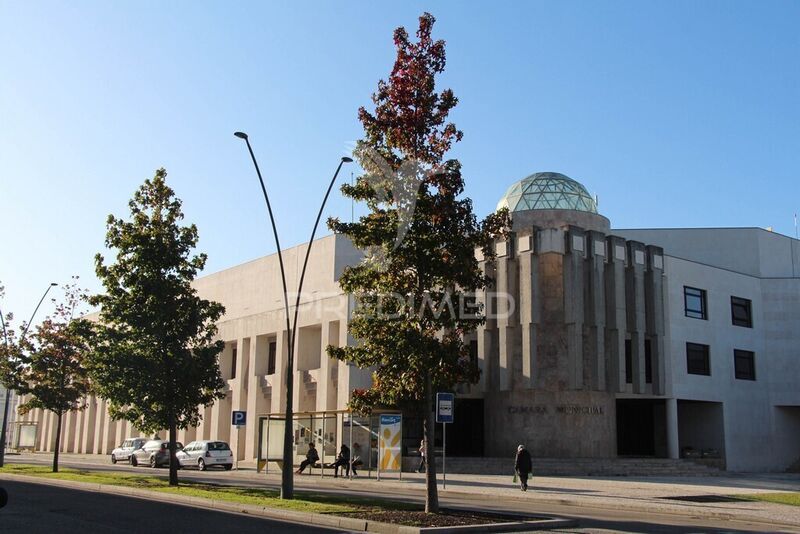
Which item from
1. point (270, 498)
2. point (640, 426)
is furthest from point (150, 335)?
point (640, 426)

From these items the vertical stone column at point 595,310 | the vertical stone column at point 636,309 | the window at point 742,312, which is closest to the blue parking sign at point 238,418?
the vertical stone column at point 595,310

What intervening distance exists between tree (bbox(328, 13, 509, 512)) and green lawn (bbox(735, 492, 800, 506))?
37.6 feet

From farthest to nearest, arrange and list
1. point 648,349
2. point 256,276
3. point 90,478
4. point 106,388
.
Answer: point 256,276
point 648,349
point 90,478
point 106,388

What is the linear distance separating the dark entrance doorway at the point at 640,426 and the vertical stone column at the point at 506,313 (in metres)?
10.2

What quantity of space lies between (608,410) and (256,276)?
100 ft

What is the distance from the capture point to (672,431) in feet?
131

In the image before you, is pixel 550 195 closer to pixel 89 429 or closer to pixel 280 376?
pixel 280 376

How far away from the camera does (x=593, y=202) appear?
4491cm

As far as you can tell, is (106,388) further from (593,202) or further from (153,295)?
(593,202)

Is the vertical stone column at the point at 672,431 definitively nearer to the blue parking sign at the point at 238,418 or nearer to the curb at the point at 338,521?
the blue parking sign at the point at 238,418

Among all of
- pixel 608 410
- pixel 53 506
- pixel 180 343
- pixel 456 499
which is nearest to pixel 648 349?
pixel 608 410

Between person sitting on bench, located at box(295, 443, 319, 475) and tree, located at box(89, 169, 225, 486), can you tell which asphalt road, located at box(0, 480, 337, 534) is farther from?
person sitting on bench, located at box(295, 443, 319, 475)

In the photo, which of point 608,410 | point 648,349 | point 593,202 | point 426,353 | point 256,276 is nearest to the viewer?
point 426,353

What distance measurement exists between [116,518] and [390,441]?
14.3m
